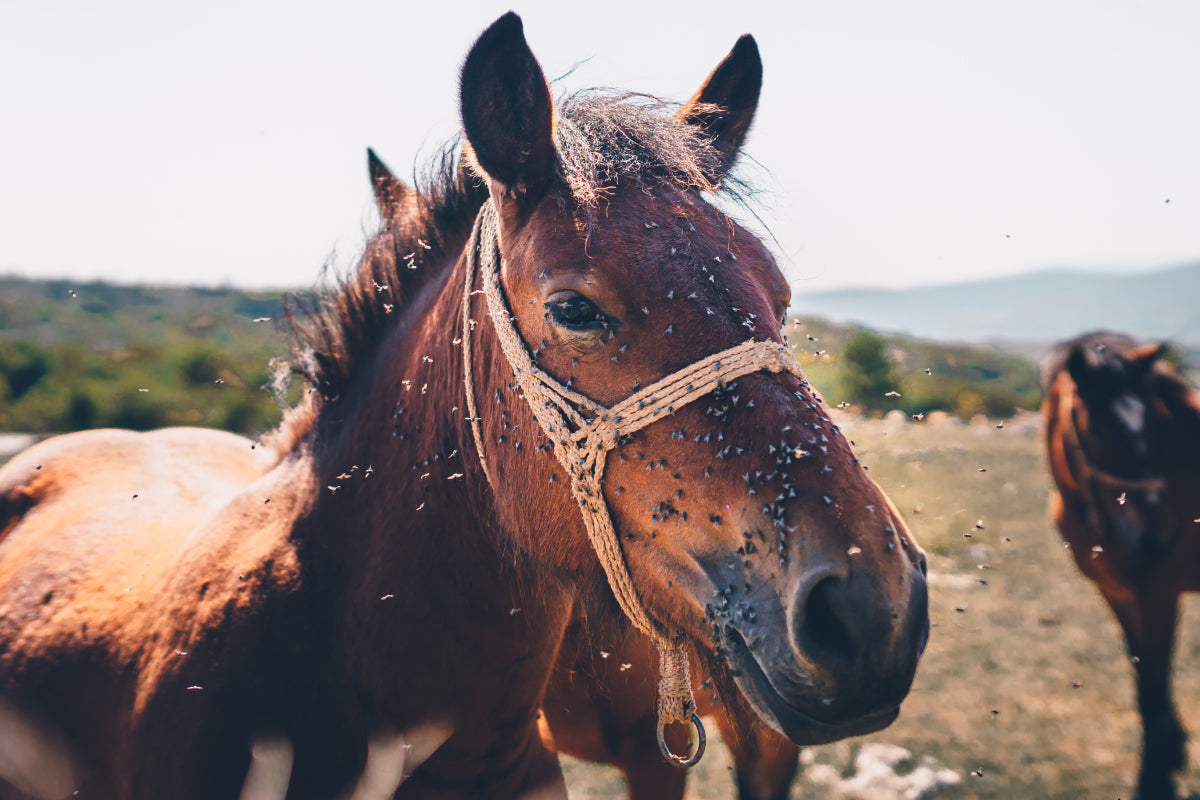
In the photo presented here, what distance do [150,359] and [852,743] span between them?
20.5 meters

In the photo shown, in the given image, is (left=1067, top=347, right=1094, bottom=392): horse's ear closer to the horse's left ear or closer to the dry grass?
the horse's left ear

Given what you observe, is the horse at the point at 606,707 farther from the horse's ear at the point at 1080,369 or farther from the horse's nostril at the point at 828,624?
the horse's ear at the point at 1080,369

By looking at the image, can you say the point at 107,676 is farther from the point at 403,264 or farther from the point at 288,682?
the point at 403,264

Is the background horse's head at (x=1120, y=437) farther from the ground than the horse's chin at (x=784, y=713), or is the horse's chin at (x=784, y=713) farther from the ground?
the horse's chin at (x=784, y=713)

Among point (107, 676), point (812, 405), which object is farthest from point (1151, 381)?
point (107, 676)

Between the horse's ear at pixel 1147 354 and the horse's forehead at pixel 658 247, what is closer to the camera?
the horse's forehead at pixel 658 247

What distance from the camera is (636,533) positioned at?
1.60 m

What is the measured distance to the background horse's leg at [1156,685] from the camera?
192 inches

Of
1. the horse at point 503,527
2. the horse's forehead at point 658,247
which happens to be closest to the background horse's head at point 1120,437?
the horse at point 503,527

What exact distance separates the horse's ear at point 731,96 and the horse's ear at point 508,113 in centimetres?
63

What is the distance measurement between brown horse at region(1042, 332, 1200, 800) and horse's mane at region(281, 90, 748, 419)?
4.62 metres

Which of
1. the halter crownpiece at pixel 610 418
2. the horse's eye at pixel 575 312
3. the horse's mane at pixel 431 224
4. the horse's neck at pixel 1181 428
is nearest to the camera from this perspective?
the halter crownpiece at pixel 610 418

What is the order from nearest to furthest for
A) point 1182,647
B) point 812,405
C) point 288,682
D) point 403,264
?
point 812,405 → point 288,682 → point 403,264 → point 1182,647

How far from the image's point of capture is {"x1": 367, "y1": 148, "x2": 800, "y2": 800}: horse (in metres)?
2.54
